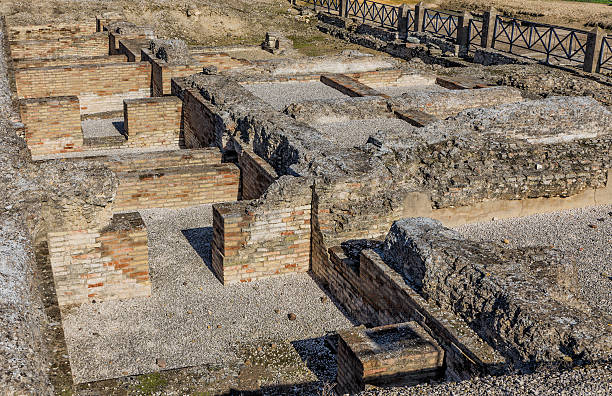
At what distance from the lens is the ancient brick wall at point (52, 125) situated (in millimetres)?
12805

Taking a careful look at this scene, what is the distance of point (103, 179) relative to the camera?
7.53m

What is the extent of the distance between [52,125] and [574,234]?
371 inches

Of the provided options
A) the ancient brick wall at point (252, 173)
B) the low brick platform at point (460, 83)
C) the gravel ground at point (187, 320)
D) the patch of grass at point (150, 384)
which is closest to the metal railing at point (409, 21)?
the low brick platform at point (460, 83)

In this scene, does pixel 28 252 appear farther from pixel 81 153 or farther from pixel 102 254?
pixel 81 153

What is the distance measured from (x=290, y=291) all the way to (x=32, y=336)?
148 inches

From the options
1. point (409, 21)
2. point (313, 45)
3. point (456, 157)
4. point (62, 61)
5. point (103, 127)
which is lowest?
point (103, 127)

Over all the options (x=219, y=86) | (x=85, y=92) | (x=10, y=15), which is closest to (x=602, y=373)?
(x=219, y=86)

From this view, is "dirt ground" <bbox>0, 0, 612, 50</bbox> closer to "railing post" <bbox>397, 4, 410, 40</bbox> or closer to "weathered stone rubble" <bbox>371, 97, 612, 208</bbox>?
"railing post" <bbox>397, 4, 410, 40</bbox>

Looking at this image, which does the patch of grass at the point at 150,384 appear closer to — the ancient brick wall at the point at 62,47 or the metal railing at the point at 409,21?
the ancient brick wall at the point at 62,47

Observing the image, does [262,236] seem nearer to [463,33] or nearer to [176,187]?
[176,187]

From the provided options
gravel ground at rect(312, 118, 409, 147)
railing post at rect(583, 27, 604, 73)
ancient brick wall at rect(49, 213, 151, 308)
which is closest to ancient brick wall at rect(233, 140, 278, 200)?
gravel ground at rect(312, 118, 409, 147)

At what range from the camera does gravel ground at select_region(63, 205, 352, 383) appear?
6.52 metres

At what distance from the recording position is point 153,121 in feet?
43.7

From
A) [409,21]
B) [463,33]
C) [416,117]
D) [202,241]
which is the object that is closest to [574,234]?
[416,117]
